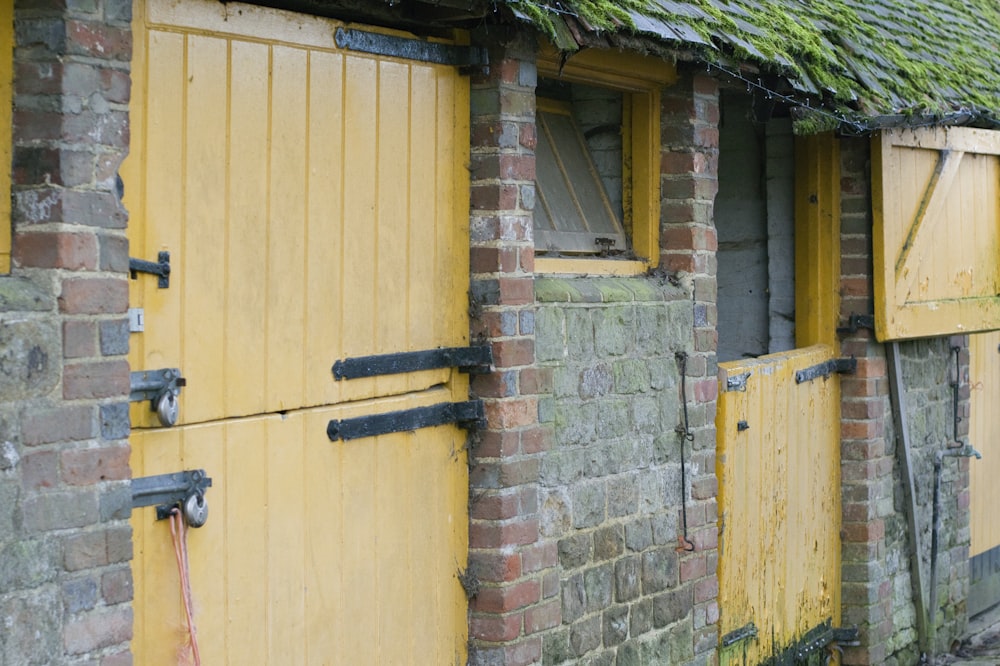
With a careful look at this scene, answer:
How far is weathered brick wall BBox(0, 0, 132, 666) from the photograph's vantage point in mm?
3338

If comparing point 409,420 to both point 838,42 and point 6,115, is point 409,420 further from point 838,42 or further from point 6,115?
point 838,42

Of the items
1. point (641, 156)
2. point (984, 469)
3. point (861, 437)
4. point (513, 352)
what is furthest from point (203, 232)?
point (984, 469)

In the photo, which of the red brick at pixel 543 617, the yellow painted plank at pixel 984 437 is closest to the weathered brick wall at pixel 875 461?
the yellow painted plank at pixel 984 437

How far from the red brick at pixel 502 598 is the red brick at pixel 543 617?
0.19 feet

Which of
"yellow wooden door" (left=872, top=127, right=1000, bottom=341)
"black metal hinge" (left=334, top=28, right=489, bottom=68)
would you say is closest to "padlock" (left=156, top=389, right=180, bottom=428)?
"black metal hinge" (left=334, top=28, right=489, bottom=68)

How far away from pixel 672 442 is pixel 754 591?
1.26m

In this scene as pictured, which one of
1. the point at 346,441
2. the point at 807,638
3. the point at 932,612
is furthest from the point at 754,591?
the point at 346,441

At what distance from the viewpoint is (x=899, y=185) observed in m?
7.51

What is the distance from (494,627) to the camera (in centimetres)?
496

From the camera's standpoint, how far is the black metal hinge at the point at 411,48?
4.53 metres

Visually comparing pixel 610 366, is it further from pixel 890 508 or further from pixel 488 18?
pixel 890 508

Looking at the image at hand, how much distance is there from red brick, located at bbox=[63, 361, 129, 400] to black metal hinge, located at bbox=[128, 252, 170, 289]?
30 centimetres

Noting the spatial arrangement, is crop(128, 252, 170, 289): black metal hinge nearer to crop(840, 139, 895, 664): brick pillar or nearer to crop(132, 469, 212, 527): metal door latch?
A: crop(132, 469, 212, 527): metal door latch

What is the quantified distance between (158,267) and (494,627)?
1981 millimetres
